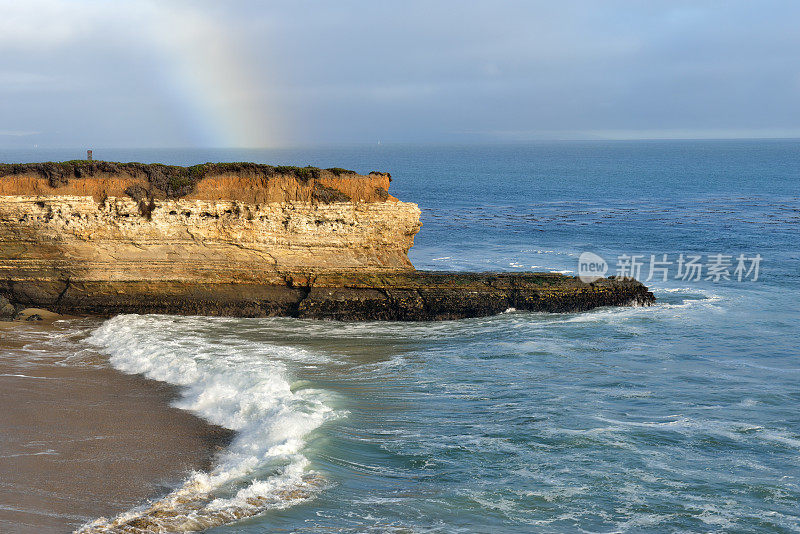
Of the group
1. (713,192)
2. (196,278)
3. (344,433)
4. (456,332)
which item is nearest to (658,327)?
(456,332)

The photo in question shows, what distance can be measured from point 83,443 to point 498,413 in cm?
759

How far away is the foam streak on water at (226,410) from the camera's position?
9.86m

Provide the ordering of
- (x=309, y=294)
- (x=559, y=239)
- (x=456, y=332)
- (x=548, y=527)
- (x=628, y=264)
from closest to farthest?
(x=548, y=527) → (x=456, y=332) → (x=309, y=294) → (x=628, y=264) → (x=559, y=239)

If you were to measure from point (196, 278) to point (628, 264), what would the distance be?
21375mm

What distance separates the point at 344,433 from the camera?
13.0 metres

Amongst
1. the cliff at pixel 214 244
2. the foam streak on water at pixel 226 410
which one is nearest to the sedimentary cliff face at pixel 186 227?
the cliff at pixel 214 244

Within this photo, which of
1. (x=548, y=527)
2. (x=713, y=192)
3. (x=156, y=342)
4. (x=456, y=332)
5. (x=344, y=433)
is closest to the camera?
(x=548, y=527)

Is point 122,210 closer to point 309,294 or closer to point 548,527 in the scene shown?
point 309,294

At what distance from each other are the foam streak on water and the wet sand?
0.43 meters

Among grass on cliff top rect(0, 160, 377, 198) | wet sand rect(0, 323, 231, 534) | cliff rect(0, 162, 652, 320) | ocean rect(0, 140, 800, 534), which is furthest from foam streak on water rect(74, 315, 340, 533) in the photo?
grass on cliff top rect(0, 160, 377, 198)

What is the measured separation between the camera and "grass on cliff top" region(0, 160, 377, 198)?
21.4 metres

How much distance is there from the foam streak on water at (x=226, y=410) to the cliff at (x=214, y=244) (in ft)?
4.95

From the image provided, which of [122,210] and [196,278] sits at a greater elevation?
[122,210]

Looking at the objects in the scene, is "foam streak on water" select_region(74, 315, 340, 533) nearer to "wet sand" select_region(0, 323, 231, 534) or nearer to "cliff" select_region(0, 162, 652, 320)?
"wet sand" select_region(0, 323, 231, 534)
